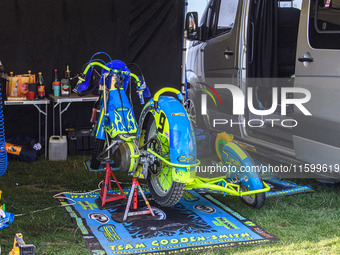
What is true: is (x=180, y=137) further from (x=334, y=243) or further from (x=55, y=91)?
(x=55, y=91)

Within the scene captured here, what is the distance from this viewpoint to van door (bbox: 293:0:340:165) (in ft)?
14.0

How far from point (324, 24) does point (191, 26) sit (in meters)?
1.83

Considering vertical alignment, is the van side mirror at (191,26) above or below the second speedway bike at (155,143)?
above

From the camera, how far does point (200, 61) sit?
6.23m

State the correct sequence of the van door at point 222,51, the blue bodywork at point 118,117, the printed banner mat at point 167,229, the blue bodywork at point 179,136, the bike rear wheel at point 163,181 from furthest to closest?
the van door at point 222,51 → the blue bodywork at point 118,117 → the bike rear wheel at point 163,181 → the blue bodywork at point 179,136 → the printed banner mat at point 167,229

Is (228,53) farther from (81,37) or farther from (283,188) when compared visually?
(81,37)

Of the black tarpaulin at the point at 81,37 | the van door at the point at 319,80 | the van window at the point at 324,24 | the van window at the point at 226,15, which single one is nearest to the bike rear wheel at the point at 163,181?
the van door at the point at 319,80

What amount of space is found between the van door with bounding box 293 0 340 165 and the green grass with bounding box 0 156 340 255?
45 centimetres

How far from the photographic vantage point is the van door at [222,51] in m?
5.43

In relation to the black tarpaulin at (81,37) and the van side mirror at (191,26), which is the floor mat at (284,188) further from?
the black tarpaulin at (81,37)

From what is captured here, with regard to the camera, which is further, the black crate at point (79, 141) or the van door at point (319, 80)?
the black crate at point (79, 141)

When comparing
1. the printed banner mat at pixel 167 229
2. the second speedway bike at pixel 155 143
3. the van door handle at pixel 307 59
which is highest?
the van door handle at pixel 307 59

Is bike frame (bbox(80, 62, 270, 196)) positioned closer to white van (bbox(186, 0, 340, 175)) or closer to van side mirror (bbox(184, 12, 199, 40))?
white van (bbox(186, 0, 340, 175))

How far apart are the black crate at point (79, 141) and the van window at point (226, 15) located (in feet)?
6.55
